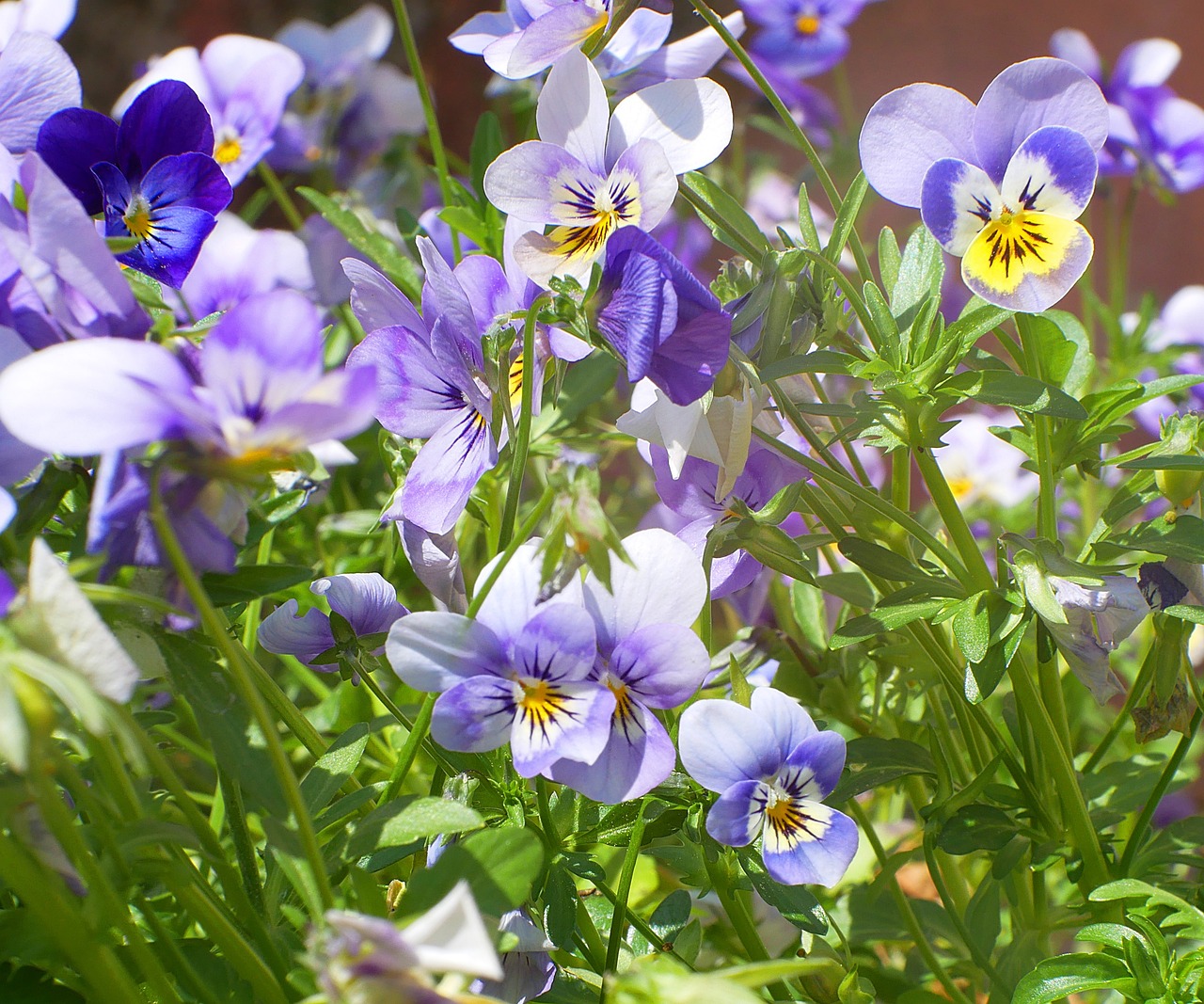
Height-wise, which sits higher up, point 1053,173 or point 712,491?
point 1053,173

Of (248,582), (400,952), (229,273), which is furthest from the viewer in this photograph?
(229,273)

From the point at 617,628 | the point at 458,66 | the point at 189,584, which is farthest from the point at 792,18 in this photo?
the point at 189,584

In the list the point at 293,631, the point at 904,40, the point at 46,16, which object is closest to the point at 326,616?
the point at 293,631

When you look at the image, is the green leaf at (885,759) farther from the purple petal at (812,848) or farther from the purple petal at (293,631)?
the purple petal at (293,631)

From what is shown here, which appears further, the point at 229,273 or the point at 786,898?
the point at 229,273

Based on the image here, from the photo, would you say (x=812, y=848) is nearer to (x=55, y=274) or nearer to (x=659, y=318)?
(x=659, y=318)

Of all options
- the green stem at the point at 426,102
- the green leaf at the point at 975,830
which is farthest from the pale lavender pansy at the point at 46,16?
the green leaf at the point at 975,830

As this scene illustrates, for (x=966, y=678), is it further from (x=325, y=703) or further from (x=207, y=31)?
(x=207, y=31)
